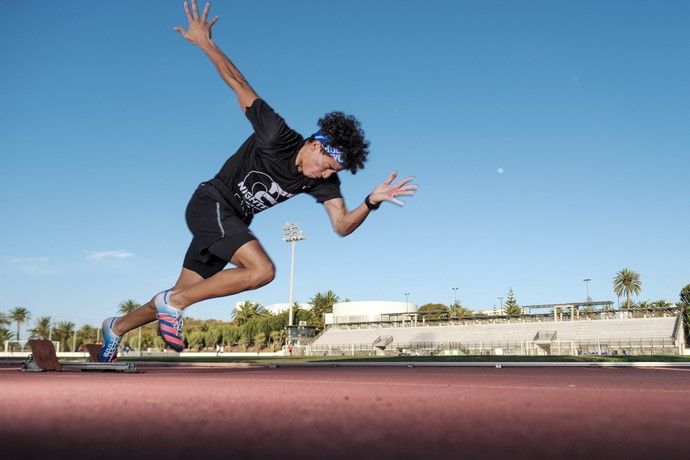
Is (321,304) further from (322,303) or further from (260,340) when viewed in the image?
(260,340)

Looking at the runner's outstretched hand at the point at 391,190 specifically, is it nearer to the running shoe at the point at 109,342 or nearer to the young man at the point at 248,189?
the young man at the point at 248,189

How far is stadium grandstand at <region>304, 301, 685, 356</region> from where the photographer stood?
4350cm

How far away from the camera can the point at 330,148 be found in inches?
208

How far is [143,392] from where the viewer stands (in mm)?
2887

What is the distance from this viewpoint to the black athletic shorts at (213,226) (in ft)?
16.9

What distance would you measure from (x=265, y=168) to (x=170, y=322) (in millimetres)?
1563

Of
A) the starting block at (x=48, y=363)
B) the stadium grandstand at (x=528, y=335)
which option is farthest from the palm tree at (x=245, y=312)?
the starting block at (x=48, y=363)

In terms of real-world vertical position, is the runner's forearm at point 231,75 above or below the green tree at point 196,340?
above

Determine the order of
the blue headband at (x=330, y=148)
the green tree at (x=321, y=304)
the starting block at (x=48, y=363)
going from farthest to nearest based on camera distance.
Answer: the green tree at (x=321, y=304), the starting block at (x=48, y=363), the blue headband at (x=330, y=148)

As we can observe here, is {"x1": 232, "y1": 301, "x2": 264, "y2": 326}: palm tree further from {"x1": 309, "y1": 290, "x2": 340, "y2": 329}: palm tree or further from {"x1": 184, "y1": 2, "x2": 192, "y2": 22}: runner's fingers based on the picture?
{"x1": 184, "y1": 2, "x2": 192, "y2": 22}: runner's fingers

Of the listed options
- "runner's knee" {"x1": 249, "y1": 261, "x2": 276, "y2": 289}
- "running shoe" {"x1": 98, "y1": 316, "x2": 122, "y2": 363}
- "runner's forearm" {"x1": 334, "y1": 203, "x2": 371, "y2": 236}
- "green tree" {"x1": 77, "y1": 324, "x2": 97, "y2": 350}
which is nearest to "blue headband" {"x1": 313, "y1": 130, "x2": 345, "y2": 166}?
"runner's forearm" {"x1": 334, "y1": 203, "x2": 371, "y2": 236}

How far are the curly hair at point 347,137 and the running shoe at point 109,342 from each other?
279 cm

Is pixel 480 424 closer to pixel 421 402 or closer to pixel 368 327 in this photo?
pixel 421 402

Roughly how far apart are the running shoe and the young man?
0.51 m
